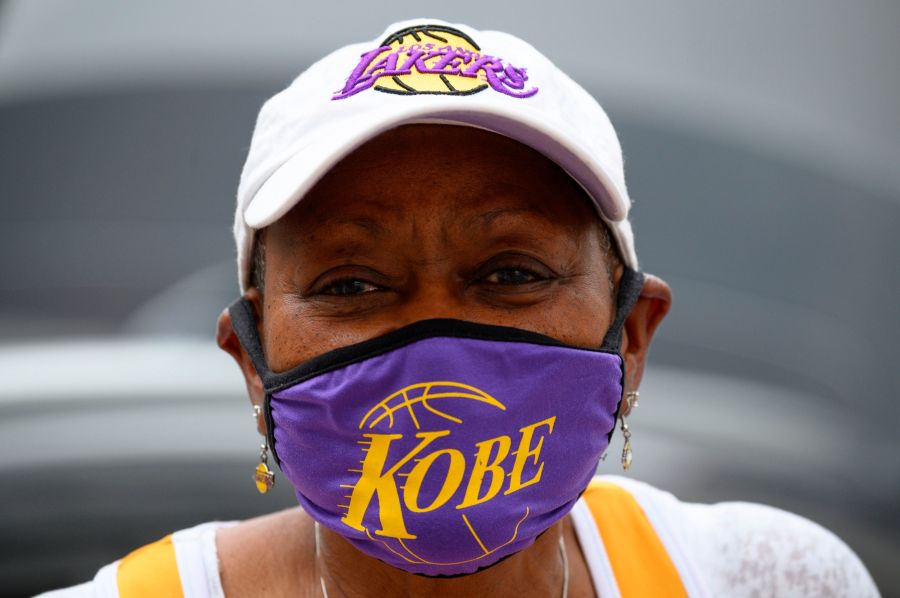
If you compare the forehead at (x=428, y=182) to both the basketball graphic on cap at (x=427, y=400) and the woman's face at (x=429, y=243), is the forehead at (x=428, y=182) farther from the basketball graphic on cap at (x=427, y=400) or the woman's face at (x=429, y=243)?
the basketball graphic on cap at (x=427, y=400)

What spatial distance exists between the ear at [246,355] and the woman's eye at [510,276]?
48cm

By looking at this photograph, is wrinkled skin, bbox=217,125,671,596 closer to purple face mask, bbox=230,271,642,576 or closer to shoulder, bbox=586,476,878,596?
purple face mask, bbox=230,271,642,576

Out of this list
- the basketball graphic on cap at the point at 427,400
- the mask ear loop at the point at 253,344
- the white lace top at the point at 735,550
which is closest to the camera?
the basketball graphic on cap at the point at 427,400

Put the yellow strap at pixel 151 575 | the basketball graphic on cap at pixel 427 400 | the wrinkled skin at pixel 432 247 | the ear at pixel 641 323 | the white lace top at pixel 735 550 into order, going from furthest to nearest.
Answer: the white lace top at pixel 735 550, the ear at pixel 641 323, the yellow strap at pixel 151 575, the wrinkled skin at pixel 432 247, the basketball graphic on cap at pixel 427 400

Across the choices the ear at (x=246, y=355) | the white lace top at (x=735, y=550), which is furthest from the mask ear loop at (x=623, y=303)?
the ear at (x=246, y=355)

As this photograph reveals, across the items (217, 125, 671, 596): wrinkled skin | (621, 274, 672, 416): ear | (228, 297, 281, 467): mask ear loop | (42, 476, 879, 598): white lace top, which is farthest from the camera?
(42, 476, 879, 598): white lace top

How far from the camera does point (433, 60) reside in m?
2.22

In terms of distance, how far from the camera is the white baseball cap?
82.2 inches

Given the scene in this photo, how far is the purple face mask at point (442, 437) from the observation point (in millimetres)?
2053

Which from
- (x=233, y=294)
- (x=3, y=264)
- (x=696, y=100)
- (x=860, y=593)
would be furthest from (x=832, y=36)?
(x=3, y=264)

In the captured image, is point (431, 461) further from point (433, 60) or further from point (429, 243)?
point (433, 60)

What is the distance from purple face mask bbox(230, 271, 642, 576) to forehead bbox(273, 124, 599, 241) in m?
0.21

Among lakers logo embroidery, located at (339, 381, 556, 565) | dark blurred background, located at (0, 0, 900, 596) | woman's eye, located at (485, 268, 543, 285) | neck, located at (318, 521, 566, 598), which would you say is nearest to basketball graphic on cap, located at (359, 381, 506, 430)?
lakers logo embroidery, located at (339, 381, 556, 565)

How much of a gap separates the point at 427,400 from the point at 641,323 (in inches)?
25.7
